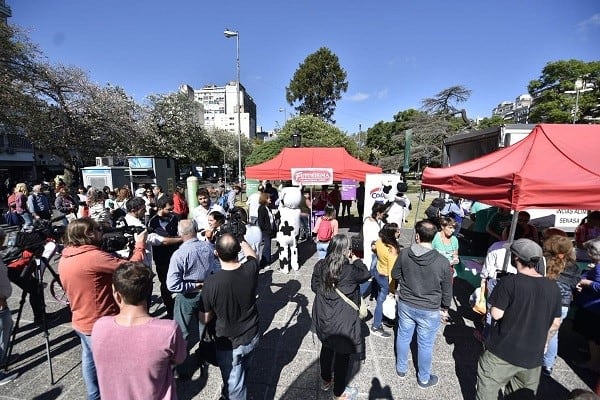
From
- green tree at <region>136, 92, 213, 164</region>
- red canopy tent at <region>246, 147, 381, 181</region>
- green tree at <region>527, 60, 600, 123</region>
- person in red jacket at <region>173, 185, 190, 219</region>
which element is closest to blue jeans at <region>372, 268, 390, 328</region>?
red canopy tent at <region>246, 147, 381, 181</region>

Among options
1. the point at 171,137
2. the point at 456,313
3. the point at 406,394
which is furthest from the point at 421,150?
the point at 406,394

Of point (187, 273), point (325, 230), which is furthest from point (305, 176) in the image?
point (187, 273)

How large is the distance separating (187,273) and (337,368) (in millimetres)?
1750

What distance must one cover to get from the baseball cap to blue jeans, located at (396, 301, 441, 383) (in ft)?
3.40

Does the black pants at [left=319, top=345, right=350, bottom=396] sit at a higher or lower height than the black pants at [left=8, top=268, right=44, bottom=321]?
lower

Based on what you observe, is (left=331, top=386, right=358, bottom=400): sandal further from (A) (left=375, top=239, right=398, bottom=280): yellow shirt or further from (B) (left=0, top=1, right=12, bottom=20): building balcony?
(B) (left=0, top=1, right=12, bottom=20): building balcony

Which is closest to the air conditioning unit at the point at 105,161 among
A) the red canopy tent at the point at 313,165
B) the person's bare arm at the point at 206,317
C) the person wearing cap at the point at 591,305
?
the red canopy tent at the point at 313,165

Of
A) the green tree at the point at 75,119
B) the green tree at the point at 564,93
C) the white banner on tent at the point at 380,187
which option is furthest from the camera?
the green tree at the point at 564,93

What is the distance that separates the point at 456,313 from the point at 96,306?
488cm

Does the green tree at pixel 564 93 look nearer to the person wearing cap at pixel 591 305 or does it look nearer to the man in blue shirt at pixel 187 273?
the person wearing cap at pixel 591 305

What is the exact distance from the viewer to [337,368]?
266 centimetres

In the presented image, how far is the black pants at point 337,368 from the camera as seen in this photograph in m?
2.62

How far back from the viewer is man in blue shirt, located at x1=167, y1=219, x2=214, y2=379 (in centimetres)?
283

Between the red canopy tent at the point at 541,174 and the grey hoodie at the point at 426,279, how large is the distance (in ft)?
3.72
